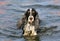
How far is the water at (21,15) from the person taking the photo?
441 inches

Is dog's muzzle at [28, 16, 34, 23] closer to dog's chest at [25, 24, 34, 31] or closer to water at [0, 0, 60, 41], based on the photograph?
dog's chest at [25, 24, 34, 31]

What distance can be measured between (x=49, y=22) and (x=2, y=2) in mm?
3436

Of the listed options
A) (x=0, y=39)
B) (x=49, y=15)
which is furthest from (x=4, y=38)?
(x=49, y=15)

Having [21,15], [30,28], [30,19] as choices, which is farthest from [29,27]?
[21,15]

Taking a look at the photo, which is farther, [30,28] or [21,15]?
[21,15]

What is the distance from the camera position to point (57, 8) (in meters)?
14.1

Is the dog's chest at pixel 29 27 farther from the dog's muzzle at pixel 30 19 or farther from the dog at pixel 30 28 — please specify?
the dog's muzzle at pixel 30 19

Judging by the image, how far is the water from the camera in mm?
11211

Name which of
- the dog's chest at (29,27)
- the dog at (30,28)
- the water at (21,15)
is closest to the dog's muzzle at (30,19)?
the dog at (30,28)

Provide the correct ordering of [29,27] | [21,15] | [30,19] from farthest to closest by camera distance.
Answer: [21,15] → [29,27] → [30,19]

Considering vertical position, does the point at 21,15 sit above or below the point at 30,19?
below

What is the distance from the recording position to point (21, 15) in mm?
13359

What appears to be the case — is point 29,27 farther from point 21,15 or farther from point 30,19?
point 21,15

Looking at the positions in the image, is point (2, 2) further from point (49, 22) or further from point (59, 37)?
point (59, 37)
